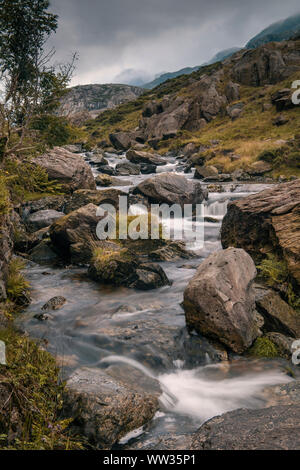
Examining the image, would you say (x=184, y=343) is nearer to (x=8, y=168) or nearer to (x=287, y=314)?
(x=287, y=314)

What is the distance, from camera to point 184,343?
654 cm

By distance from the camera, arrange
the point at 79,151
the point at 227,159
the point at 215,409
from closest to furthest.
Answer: the point at 215,409 → the point at 227,159 → the point at 79,151

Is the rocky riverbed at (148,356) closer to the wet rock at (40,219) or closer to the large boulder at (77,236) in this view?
the large boulder at (77,236)

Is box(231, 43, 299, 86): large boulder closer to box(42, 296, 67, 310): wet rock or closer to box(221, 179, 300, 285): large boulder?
box(221, 179, 300, 285): large boulder

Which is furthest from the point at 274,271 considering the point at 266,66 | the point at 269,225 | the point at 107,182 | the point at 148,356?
the point at 266,66

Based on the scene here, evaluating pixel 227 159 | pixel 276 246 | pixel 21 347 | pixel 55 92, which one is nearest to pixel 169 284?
pixel 276 246

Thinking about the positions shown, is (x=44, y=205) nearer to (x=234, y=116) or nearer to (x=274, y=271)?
(x=274, y=271)

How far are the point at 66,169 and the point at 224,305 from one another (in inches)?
563

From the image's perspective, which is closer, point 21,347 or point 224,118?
point 21,347

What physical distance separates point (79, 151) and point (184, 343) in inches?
1743

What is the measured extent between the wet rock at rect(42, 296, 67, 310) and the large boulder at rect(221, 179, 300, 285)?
5740 millimetres

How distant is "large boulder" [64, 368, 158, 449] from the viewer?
3.97 m

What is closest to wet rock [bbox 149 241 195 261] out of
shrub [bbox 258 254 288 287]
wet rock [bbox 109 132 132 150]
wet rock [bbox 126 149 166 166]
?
shrub [bbox 258 254 288 287]

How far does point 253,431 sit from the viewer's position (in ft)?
11.5
